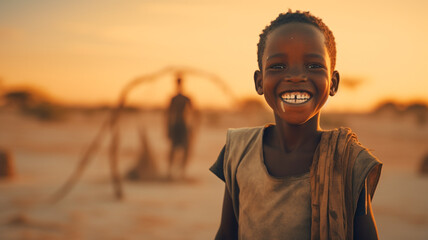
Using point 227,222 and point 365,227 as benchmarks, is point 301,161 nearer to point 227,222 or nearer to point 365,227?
point 365,227

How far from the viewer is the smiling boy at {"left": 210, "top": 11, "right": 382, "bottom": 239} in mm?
1169

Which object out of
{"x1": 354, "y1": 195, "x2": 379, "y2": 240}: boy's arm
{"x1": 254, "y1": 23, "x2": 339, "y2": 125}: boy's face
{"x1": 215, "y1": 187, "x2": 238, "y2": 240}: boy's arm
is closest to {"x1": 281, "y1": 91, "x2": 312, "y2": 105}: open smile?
{"x1": 254, "y1": 23, "x2": 339, "y2": 125}: boy's face

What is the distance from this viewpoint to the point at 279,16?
1.40m

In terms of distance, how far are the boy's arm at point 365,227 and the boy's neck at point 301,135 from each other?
0.30 m

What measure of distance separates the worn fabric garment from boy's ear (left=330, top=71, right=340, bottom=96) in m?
0.20

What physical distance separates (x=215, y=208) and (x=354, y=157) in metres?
5.74

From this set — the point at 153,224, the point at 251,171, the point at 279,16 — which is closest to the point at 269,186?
the point at 251,171

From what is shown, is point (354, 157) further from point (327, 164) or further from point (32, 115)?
point (32, 115)

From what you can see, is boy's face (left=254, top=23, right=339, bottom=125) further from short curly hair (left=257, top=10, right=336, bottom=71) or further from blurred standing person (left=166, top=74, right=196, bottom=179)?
blurred standing person (left=166, top=74, right=196, bottom=179)

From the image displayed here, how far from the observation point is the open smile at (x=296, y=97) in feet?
4.09

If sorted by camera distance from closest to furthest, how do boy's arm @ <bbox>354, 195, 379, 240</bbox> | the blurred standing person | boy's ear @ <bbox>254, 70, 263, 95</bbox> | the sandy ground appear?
boy's arm @ <bbox>354, 195, 379, 240</bbox> → boy's ear @ <bbox>254, 70, 263, 95</bbox> → the sandy ground → the blurred standing person

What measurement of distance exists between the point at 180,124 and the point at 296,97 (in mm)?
7554

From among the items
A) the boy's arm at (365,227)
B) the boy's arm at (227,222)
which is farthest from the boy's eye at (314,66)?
the boy's arm at (227,222)

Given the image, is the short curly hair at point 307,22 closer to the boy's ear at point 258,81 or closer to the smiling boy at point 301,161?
the smiling boy at point 301,161
